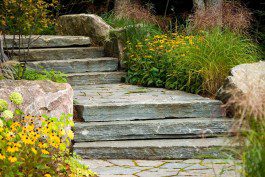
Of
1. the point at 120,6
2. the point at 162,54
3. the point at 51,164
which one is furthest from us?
the point at 120,6

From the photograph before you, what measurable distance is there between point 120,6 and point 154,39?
102 inches

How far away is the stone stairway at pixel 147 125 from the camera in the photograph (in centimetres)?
506

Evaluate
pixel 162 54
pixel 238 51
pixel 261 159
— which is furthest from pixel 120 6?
pixel 261 159

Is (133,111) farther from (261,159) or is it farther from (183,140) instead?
(261,159)

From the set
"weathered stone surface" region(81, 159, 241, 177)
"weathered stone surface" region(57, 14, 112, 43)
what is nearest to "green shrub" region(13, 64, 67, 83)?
"weathered stone surface" region(81, 159, 241, 177)

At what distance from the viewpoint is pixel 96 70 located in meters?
7.86

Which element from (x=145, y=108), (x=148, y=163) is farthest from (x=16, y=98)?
(x=145, y=108)

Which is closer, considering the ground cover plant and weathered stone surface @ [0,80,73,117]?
weathered stone surface @ [0,80,73,117]

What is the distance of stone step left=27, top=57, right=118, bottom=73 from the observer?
25.2ft

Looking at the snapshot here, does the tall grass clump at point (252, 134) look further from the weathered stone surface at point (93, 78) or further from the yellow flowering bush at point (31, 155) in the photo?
the weathered stone surface at point (93, 78)

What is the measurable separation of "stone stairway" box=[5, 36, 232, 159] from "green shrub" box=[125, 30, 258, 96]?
248mm

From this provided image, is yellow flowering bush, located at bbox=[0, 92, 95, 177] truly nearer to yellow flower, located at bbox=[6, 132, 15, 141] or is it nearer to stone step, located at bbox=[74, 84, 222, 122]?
yellow flower, located at bbox=[6, 132, 15, 141]

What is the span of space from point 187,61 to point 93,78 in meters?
1.61

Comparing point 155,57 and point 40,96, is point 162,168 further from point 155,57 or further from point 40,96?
point 155,57
